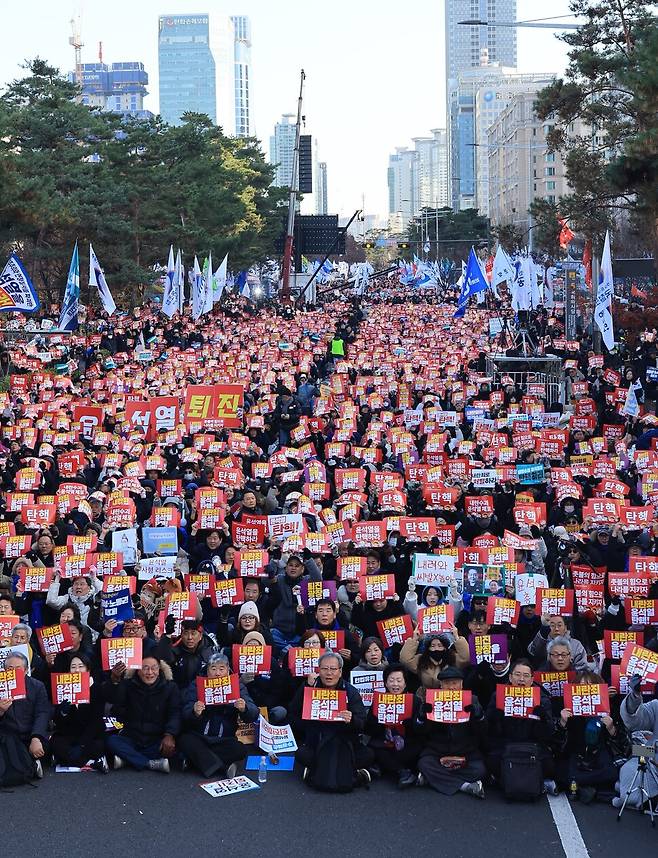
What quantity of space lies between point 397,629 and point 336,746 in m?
1.59

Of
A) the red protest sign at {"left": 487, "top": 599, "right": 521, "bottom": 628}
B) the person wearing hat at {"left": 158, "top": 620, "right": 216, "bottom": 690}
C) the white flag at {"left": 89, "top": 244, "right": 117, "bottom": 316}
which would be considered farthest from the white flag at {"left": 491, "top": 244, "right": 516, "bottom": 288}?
the person wearing hat at {"left": 158, "top": 620, "right": 216, "bottom": 690}

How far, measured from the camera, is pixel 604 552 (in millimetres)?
12094

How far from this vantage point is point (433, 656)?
29.3 ft

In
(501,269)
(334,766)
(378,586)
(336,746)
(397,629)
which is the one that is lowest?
(334,766)

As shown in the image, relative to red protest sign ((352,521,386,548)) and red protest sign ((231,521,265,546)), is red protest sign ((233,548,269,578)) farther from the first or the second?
red protest sign ((231,521,265,546))

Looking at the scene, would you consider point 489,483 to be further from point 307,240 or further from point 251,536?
point 307,240

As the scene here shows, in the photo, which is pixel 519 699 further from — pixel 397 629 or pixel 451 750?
pixel 397 629

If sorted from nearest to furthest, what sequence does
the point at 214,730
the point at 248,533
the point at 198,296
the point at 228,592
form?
the point at 214,730
the point at 228,592
the point at 248,533
the point at 198,296

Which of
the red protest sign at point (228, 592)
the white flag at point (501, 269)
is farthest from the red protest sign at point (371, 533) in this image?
the white flag at point (501, 269)

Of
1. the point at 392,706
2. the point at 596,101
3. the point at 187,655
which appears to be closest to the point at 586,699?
the point at 392,706

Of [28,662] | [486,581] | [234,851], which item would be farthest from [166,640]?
[486,581]

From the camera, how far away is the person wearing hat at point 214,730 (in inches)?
340

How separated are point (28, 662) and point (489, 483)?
26.0 ft

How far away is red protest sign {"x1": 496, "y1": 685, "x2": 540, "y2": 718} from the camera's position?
27.4 ft
